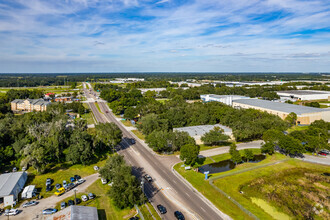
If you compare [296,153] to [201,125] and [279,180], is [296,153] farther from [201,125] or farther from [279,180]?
[201,125]

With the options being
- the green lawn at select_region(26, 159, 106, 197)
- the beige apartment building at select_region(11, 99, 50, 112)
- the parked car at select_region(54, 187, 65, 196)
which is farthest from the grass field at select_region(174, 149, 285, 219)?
the beige apartment building at select_region(11, 99, 50, 112)

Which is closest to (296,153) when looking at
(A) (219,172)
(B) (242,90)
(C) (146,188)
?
(A) (219,172)

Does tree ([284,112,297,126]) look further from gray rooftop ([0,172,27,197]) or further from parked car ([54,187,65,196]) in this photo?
gray rooftop ([0,172,27,197])

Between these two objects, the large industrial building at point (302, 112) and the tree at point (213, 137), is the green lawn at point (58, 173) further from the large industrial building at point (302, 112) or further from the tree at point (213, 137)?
the large industrial building at point (302, 112)

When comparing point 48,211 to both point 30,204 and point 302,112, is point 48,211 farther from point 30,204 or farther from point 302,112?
point 302,112

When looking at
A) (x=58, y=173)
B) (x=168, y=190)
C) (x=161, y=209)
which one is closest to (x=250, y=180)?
(x=168, y=190)
